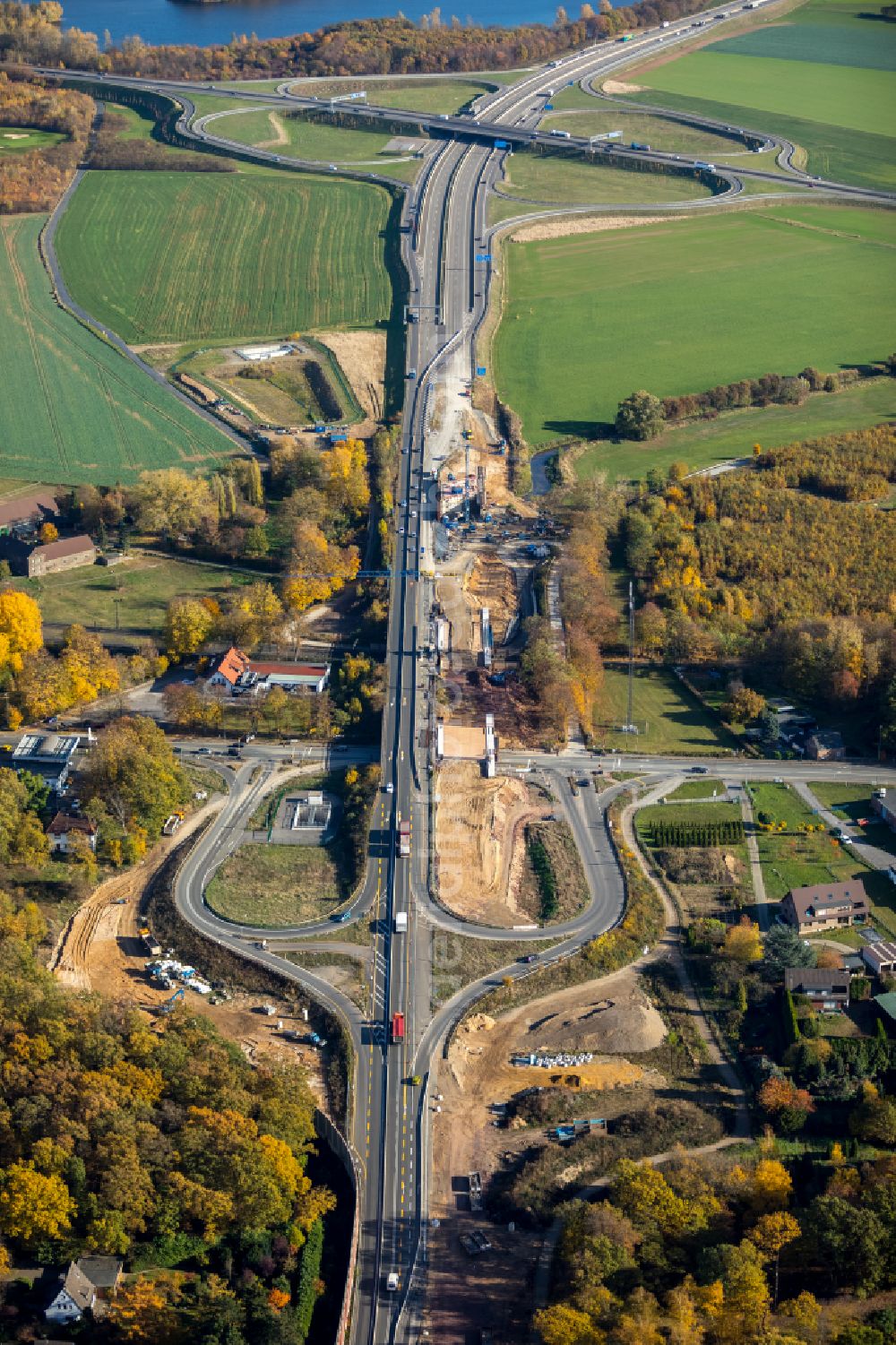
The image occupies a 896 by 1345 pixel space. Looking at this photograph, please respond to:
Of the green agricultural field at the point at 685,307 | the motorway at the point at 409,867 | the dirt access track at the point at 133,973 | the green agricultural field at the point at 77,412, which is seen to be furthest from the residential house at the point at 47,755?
the green agricultural field at the point at 685,307

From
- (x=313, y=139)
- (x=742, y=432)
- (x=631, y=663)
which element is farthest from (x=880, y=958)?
(x=313, y=139)

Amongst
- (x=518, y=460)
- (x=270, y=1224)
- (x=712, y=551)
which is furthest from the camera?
(x=518, y=460)

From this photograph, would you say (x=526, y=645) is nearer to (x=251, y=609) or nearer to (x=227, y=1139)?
(x=251, y=609)

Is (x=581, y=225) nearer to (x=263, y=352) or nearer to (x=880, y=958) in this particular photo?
(x=263, y=352)

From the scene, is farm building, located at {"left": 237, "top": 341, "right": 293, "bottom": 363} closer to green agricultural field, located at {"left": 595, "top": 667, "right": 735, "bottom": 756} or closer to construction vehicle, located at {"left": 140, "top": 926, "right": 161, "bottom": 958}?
green agricultural field, located at {"left": 595, "top": 667, "right": 735, "bottom": 756}

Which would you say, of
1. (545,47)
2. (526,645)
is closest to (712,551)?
(526,645)

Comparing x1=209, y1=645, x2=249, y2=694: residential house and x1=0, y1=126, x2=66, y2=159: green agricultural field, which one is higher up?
x1=0, y1=126, x2=66, y2=159: green agricultural field

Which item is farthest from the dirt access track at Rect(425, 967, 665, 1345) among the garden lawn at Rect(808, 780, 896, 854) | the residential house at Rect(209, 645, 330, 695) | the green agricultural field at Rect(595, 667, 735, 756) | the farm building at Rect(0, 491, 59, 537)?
the farm building at Rect(0, 491, 59, 537)
